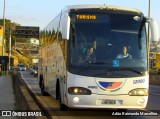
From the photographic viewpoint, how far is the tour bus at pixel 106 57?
45.0 feet

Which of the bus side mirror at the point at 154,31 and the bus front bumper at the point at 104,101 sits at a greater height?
the bus side mirror at the point at 154,31

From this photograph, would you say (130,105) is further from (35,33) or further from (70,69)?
(35,33)

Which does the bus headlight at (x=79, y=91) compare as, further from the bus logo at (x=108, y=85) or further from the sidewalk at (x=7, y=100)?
the sidewalk at (x=7, y=100)

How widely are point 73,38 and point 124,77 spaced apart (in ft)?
6.04

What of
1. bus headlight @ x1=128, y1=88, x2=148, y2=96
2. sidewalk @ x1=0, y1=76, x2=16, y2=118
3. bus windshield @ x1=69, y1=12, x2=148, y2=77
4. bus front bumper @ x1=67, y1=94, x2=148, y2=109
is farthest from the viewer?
sidewalk @ x1=0, y1=76, x2=16, y2=118

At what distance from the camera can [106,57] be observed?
13.9 meters

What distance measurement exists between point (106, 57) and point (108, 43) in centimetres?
42

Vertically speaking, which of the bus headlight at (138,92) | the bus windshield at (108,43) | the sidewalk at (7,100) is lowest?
the sidewalk at (7,100)

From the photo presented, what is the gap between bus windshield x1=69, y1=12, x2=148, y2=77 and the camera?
13.9 m

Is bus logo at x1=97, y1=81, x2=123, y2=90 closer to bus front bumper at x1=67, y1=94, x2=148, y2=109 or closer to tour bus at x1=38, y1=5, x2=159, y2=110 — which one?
tour bus at x1=38, y1=5, x2=159, y2=110

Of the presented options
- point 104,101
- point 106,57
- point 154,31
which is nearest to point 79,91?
point 104,101

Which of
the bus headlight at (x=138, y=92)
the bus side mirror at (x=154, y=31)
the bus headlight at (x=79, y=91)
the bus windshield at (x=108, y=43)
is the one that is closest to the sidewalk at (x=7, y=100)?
the bus headlight at (x=79, y=91)

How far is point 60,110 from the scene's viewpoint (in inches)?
632

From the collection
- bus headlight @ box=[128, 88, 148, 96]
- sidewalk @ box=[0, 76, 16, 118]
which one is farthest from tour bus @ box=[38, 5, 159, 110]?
sidewalk @ box=[0, 76, 16, 118]
